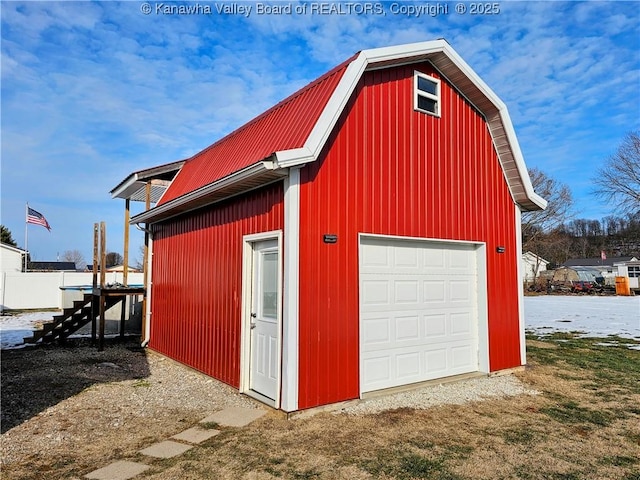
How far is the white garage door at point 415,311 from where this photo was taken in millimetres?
6090

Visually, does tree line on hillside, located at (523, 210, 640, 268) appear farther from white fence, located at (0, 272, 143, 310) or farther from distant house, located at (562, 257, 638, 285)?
white fence, located at (0, 272, 143, 310)

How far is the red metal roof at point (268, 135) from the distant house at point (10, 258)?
22737mm

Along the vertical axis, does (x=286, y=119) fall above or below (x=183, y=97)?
below

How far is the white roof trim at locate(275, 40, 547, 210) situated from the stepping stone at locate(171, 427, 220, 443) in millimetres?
2962

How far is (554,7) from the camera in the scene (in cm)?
764

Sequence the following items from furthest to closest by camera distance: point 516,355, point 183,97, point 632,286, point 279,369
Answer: point 632,286
point 183,97
point 516,355
point 279,369

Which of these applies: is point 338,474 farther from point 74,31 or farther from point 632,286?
point 632,286

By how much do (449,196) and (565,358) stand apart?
481cm

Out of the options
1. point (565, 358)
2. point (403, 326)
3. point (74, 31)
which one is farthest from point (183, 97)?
point (565, 358)

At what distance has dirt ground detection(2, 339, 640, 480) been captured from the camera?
379cm

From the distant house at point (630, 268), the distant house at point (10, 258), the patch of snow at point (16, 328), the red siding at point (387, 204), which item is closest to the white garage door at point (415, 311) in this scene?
the red siding at point (387, 204)

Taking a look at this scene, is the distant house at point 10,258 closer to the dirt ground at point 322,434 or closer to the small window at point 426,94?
the dirt ground at point 322,434

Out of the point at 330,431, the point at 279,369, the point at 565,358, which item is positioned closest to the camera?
the point at 330,431

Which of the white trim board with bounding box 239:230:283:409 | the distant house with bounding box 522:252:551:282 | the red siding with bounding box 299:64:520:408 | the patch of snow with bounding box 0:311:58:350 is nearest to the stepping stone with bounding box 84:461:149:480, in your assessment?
the red siding with bounding box 299:64:520:408
